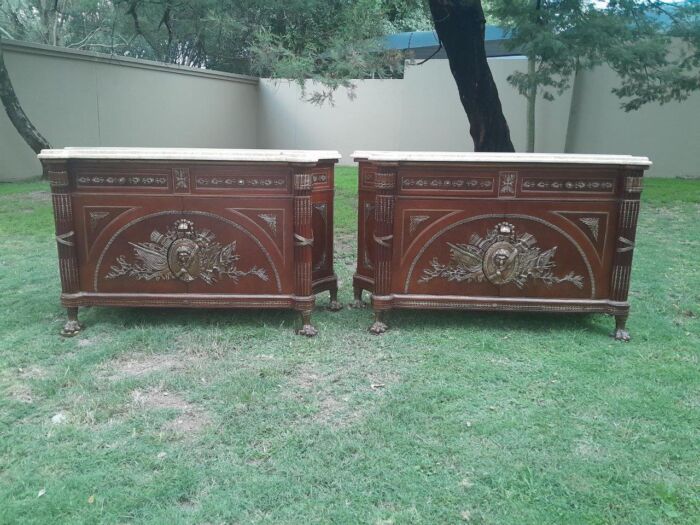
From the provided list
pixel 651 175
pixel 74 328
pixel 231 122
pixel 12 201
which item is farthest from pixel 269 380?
pixel 231 122

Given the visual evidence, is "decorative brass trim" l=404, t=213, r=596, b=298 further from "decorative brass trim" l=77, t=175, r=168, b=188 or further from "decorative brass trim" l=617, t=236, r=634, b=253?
"decorative brass trim" l=77, t=175, r=168, b=188

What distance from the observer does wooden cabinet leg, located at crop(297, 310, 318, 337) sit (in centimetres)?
329

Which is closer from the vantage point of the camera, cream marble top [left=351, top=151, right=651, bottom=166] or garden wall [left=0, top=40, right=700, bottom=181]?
cream marble top [left=351, top=151, right=651, bottom=166]

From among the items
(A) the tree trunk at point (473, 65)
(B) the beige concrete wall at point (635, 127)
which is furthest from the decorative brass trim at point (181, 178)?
(B) the beige concrete wall at point (635, 127)

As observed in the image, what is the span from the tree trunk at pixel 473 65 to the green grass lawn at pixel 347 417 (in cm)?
359

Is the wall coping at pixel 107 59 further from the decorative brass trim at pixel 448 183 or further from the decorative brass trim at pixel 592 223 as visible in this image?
the decorative brass trim at pixel 592 223

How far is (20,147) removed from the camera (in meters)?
8.77

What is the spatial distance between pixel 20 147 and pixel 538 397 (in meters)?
8.73

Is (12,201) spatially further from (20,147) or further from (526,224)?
(526,224)

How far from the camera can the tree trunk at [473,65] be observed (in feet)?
20.2

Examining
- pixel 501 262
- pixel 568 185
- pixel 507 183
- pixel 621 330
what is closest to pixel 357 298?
pixel 501 262

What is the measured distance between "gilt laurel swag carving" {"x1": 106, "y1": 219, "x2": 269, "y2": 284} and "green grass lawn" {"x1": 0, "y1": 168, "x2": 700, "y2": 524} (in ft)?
1.05

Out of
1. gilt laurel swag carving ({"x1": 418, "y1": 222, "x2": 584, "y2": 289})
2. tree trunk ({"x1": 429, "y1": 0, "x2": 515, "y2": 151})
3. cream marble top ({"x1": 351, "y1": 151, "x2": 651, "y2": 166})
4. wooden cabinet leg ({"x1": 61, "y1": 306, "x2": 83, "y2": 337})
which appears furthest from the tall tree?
wooden cabinet leg ({"x1": 61, "y1": 306, "x2": 83, "y2": 337})

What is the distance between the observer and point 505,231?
3.23 m
